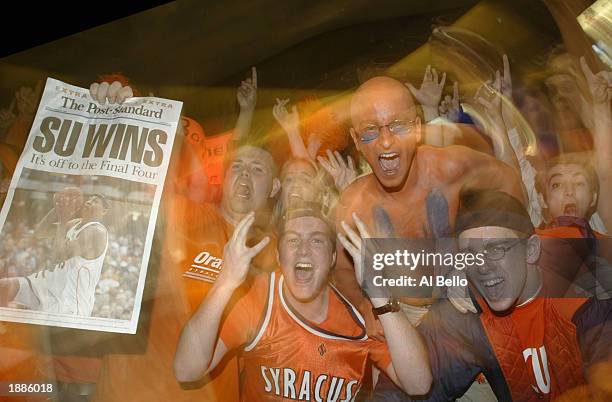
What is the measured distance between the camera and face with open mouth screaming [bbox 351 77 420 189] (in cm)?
142

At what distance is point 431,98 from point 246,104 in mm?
459

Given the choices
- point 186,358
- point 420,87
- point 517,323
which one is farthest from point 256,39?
point 517,323

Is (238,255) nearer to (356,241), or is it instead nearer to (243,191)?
(243,191)

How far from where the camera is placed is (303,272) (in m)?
1.41

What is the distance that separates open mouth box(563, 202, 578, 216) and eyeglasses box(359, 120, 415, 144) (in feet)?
1.36

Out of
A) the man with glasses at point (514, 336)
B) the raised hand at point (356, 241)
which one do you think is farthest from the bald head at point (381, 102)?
the man with glasses at point (514, 336)

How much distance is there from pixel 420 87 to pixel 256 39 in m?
0.44

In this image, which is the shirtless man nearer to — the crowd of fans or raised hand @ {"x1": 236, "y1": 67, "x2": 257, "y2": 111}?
the crowd of fans

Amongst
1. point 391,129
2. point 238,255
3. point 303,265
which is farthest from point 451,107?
point 238,255

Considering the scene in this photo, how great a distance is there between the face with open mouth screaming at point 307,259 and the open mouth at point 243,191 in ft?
0.46

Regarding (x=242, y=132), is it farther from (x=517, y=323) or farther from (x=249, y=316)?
(x=517, y=323)

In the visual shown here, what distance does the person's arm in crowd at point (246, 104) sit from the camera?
150cm

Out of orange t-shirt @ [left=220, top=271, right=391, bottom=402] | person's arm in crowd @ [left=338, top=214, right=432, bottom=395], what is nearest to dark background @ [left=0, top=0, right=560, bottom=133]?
orange t-shirt @ [left=220, top=271, right=391, bottom=402]

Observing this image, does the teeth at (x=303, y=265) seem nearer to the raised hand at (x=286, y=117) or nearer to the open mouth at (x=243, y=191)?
the open mouth at (x=243, y=191)
